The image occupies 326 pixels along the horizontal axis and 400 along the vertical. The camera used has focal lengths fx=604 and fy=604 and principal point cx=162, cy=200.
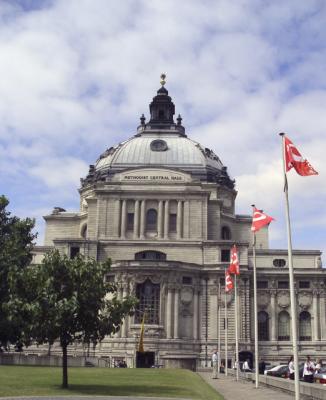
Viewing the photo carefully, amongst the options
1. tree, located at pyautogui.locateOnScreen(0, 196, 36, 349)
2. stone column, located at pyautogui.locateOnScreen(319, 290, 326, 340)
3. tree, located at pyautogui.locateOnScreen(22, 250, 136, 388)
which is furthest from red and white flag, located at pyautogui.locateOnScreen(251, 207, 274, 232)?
stone column, located at pyautogui.locateOnScreen(319, 290, 326, 340)

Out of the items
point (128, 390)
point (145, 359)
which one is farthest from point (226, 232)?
point (128, 390)

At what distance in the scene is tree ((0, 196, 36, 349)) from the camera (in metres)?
65.4

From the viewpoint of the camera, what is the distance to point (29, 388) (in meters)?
34.9

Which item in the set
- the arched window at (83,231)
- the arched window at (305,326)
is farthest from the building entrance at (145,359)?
the arched window at (83,231)

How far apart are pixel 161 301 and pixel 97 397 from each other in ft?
195

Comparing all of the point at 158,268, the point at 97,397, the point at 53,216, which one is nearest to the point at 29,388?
the point at 97,397

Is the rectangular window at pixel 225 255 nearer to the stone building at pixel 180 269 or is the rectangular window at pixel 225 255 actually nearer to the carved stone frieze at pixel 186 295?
the stone building at pixel 180 269

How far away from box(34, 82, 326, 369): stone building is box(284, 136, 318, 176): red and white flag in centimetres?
5497

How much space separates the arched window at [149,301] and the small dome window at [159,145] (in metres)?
34.8

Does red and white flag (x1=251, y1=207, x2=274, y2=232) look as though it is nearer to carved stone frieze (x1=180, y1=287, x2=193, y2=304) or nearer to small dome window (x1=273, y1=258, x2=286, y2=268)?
carved stone frieze (x1=180, y1=287, x2=193, y2=304)

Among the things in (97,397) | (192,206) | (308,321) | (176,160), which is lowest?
(97,397)

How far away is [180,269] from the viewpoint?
9175 cm

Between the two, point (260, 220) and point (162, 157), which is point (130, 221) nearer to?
point (162, 157)

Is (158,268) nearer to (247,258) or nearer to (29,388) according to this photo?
(247,258)
